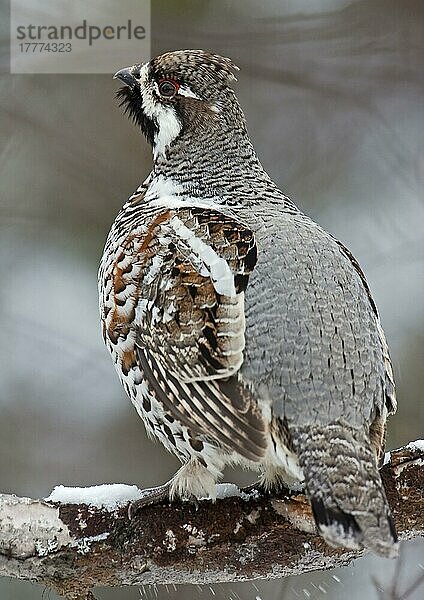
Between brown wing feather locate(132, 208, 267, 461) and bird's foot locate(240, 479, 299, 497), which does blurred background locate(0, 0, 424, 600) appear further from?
brown wing feather locate(132, 208, 267, 461)

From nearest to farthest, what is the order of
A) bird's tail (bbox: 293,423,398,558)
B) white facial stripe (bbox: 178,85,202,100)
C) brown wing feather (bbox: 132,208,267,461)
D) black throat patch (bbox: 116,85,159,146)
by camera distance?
bird's tail (bbox: 293,423,398,558) < brown wing feather (bbox: 132,208,267,461) < white facial stripe (bbox: 178,85,202,100) < black throat patch (bbox: 116,85,159,146)

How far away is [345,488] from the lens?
2814 mm

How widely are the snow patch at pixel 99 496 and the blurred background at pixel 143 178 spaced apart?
115 inches

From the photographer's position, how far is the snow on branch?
328cm

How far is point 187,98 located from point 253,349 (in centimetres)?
139

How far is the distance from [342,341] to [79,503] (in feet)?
3.61

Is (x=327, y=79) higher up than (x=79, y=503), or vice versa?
(x=327, y=79)

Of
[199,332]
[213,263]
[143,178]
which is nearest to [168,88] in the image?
[213,263]

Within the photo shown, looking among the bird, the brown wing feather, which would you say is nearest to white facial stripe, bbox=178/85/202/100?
the bird

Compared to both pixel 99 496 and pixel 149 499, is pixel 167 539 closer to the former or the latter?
pixel 149 499

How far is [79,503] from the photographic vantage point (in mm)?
3381

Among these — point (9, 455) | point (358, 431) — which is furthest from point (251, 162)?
point (9, 455)

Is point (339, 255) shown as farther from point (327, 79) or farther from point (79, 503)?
point (327, 79)

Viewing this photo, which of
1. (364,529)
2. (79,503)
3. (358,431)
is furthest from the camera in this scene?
(79,503)
